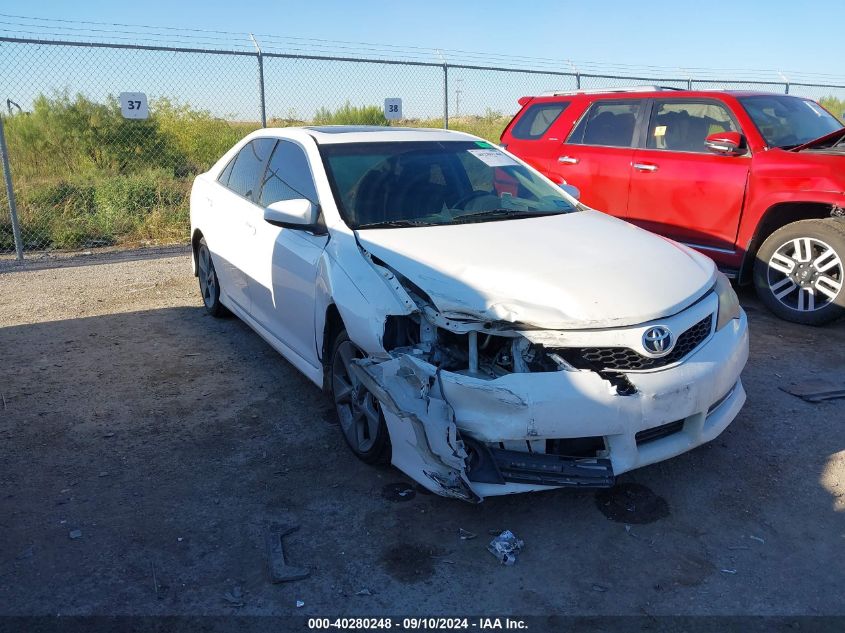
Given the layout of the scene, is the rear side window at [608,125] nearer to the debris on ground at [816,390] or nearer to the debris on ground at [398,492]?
the debris on ground at [816,390]

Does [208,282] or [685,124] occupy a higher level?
[685,124]

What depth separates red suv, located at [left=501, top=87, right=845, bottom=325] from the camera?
5.61m

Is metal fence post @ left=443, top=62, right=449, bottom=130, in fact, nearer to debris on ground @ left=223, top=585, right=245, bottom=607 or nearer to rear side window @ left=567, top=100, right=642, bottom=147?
rear side window @ left=567, top=100, right=642, bottom=147

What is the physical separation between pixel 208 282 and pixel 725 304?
4.30 metres

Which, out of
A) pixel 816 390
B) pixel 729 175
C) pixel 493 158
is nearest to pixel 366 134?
pixel 493 158

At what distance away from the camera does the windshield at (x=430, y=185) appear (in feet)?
13.5

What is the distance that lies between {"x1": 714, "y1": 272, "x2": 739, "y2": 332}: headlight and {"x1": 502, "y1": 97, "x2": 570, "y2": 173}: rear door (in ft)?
13.4

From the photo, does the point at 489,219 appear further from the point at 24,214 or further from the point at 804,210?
the point at 24,214

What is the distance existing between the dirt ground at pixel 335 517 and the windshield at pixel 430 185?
1.29m

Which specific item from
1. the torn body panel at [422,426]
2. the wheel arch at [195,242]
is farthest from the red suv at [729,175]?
the torn body panel at [422,426]

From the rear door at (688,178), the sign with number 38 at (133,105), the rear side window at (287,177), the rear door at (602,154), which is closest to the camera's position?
the rear side window at (287,177)

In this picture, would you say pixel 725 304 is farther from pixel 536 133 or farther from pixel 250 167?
pixel 536 133

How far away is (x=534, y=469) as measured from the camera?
2.95 meters

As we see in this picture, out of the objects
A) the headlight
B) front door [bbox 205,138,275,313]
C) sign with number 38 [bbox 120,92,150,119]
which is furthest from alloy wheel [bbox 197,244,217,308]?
the headlight
